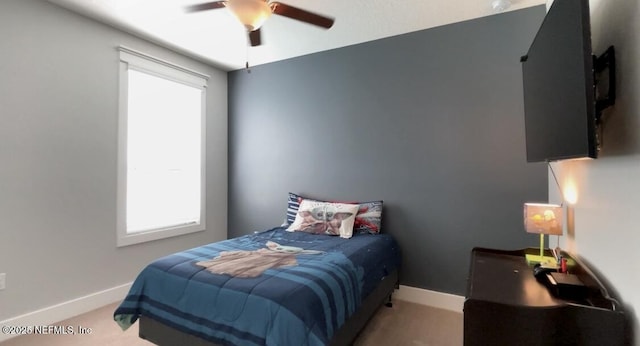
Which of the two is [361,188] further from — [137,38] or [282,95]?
[137,38]

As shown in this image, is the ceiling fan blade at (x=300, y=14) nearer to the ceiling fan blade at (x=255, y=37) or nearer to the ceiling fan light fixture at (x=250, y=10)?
the ceiling fan light fixture at (x=250, y=10)

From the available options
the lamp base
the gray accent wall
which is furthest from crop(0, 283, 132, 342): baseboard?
the lamp base

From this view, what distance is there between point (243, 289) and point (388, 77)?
8.15ft

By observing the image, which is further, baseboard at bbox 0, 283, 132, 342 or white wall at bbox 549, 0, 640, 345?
baseboard at bbox 0, 283, 132, 342

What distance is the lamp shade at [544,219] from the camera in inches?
66.7

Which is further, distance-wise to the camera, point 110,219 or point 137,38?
point 137,38

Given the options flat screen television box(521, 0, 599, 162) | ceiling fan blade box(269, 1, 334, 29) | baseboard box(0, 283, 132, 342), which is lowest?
baseboard box(0, 283, 132, 342)

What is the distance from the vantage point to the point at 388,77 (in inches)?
123

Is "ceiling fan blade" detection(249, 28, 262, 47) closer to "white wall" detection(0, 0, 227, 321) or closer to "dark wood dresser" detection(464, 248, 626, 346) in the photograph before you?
"white wall" detection(0, 0, 227, 321)

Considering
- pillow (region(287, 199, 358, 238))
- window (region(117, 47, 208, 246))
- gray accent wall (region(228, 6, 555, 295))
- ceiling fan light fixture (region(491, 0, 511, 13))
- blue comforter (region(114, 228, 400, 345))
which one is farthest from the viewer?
window (region(117, 47, 208, 246))

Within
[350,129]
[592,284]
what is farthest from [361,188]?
[592,284]

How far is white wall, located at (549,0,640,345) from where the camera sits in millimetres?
996

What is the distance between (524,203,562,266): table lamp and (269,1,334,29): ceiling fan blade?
1704 millimetres

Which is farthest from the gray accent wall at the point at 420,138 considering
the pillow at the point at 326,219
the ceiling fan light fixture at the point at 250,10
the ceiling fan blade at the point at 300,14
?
the ceiling fan light fixture at the point at 250,10
